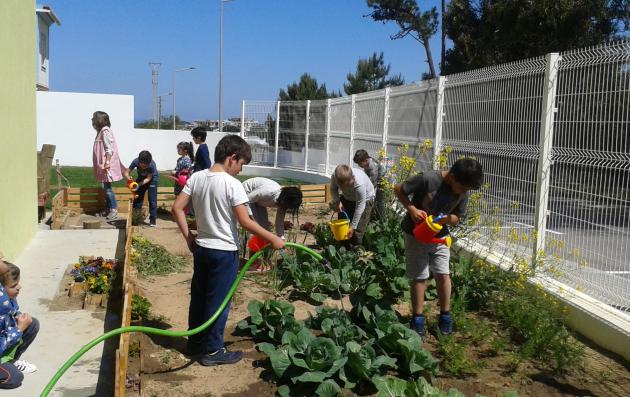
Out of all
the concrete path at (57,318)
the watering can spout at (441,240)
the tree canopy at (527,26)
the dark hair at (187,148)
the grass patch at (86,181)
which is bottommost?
the concrete path at (57,318)

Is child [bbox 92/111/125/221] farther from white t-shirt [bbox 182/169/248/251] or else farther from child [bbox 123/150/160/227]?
white t-shirt [bbox 182/169/248/251]

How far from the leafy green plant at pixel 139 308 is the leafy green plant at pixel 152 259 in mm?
1783

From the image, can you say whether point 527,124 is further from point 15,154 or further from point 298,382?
point 15,154

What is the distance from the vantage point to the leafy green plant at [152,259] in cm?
752

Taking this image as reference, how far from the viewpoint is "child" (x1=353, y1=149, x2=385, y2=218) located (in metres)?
8.62

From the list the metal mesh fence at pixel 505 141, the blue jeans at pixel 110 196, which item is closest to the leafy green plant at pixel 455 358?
the metal mesh fence at pixel 505 141

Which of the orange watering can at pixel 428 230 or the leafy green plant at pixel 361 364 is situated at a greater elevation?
the orange watering can at pixel 428 230

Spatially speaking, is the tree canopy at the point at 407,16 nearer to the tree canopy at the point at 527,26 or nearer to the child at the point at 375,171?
the tree canopy at the point at 527,26

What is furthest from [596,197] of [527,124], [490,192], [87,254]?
[87,254]

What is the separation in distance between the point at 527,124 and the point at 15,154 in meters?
5.87

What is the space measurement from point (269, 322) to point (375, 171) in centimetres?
419

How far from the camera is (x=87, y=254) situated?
26.8 ft

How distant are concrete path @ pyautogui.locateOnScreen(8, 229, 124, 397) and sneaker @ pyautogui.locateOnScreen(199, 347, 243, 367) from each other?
753mm

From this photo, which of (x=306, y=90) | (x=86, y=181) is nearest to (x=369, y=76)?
(x=306, y=90)
